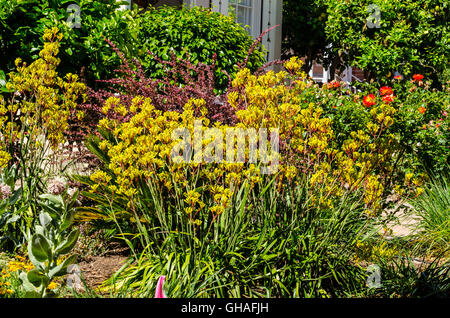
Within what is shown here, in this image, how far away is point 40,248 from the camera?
6.52 feet

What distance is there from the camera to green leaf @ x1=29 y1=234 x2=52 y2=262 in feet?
6.45

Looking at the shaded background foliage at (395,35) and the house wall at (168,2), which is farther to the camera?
the shaded background foliage at (395,35)

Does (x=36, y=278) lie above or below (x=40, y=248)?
below

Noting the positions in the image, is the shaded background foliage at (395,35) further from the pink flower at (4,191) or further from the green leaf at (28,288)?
the green leaf at (28,288)

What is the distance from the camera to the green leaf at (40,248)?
6.45ft

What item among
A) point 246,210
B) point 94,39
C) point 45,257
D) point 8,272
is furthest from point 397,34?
point 45,257

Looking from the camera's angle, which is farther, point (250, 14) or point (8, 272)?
point (250, 14)

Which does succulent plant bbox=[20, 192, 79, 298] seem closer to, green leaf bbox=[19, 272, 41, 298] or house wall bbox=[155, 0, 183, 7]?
green leaf bbox=[19, 272, 41, 298]

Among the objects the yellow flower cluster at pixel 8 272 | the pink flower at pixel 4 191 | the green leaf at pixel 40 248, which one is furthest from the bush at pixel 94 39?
the green leaf at pixel 40 248

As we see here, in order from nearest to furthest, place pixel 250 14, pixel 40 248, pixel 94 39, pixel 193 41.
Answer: pixel 40 248 → pixel 94 39 → pixel 193 41 → pixel 250 14

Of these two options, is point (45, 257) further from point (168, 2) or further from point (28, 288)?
point (168, 2)

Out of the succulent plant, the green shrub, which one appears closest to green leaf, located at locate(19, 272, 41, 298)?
the succulent plant
